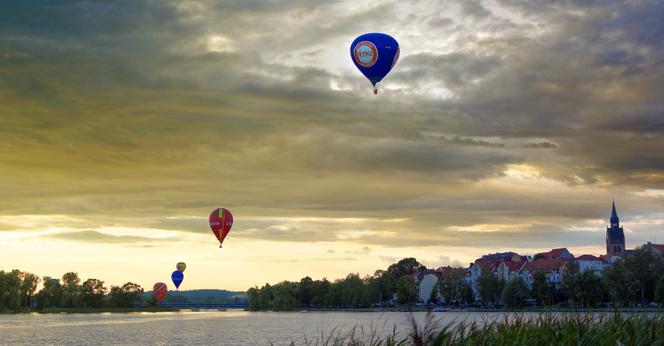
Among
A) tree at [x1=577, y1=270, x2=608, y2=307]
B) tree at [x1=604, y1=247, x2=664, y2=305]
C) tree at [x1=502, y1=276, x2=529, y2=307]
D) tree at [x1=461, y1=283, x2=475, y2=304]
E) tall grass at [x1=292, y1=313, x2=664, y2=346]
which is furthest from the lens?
tree at [x1=461, y1=283, x2=475, y2=304]

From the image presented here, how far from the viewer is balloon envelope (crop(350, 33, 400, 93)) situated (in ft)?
228

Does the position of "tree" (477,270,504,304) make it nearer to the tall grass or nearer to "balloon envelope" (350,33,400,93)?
"balloon envelope" (350,33,400,93)

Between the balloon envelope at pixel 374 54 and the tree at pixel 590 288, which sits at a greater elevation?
the balloon envelope at pixel 374 54

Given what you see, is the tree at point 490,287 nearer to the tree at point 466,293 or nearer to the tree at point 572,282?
the tree at point 466,293

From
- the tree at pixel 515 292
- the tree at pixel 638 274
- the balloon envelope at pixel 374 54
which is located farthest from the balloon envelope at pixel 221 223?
A: the tree at pixel 638 274

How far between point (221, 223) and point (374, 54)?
5371cm

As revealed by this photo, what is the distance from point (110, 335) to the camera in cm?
Answer: 10781

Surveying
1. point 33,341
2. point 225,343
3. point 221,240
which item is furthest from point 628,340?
point 221,240

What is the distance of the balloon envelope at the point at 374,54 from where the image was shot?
6950 centimetres

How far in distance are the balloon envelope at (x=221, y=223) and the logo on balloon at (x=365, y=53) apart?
5141 cm

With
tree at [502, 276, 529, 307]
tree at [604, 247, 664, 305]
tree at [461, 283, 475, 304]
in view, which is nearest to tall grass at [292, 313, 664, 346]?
tree at [502, 276, 529, 307]

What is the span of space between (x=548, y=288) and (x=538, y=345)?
152989 millimetres

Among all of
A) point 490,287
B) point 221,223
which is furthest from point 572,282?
point 221,223

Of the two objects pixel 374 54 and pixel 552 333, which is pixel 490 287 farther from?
pixel 552 333
